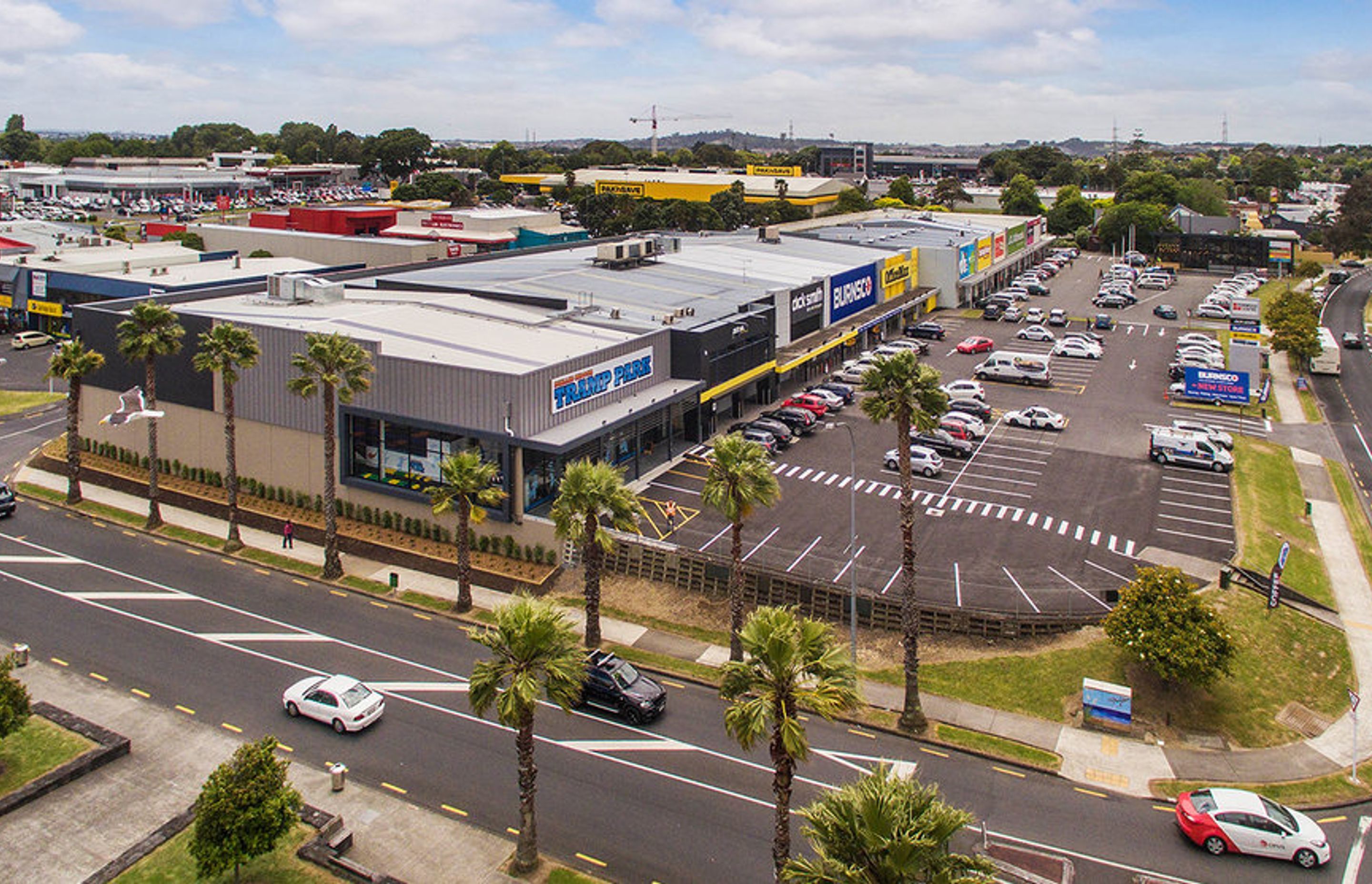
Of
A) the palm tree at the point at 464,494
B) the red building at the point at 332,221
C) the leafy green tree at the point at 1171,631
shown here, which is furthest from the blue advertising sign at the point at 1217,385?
the red building at the point at 332,221

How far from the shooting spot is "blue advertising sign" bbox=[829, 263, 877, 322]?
88188mm

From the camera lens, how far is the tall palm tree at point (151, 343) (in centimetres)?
5169

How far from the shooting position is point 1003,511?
53.8m

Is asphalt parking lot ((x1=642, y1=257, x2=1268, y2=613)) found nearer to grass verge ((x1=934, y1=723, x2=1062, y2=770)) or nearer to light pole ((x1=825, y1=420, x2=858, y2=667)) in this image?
light pole ((x1=825, y1=420, x2=858, y2=667))

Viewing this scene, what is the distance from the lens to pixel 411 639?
41656mm

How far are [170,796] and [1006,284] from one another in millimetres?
124055

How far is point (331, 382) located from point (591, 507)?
15.8 m

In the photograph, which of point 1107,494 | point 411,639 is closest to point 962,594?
point 1107,494

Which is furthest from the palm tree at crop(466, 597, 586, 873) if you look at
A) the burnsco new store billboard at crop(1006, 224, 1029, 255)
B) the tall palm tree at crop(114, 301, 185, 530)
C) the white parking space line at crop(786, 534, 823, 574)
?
the burnsco new store billboard at crop(1006, 224, 1029, 255)

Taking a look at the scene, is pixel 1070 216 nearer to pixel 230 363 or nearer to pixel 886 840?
pixel 230 363

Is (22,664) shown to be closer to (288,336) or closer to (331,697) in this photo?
(331,697)

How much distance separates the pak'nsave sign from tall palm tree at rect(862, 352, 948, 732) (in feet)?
64.5

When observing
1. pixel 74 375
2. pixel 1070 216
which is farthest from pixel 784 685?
pixel 1070 216

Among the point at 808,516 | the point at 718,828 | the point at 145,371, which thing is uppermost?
the point at 145,371
